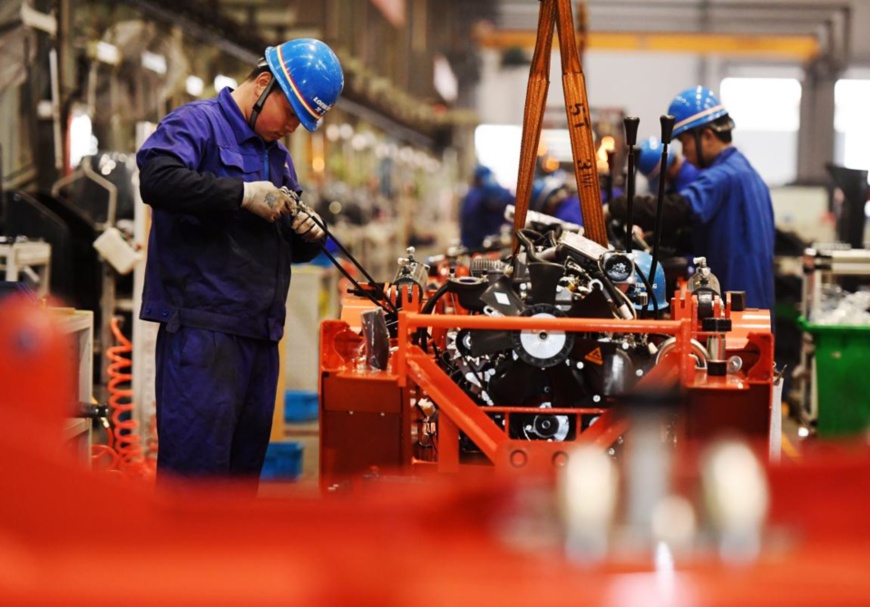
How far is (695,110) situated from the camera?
606cm

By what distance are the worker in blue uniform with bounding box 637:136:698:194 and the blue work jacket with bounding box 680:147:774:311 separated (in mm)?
671

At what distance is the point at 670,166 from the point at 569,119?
240 centimetres

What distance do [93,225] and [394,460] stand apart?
12.7 ft

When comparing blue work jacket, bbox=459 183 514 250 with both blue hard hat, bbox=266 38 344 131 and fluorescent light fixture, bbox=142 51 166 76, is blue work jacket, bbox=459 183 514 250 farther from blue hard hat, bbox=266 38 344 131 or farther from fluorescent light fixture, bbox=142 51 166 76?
blue hard hat, bbox=266 38 344 131

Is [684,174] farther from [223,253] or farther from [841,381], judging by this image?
[223,253]

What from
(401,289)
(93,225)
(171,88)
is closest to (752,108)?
(171,88)

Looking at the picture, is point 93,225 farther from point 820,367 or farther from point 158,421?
point 820,367

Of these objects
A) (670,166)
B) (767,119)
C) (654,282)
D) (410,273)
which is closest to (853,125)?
(767,119)

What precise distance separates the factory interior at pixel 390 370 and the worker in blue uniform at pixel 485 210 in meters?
1.64

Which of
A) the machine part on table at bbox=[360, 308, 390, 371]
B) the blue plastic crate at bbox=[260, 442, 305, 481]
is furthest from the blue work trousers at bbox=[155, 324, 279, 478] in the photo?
the blue plastic crate at bbox=[260, 442, 305, 481]

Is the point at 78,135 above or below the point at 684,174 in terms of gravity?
above

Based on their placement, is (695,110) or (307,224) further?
(695,110)

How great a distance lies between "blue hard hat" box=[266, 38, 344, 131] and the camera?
3904 mm

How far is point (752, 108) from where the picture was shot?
96.0 feet
